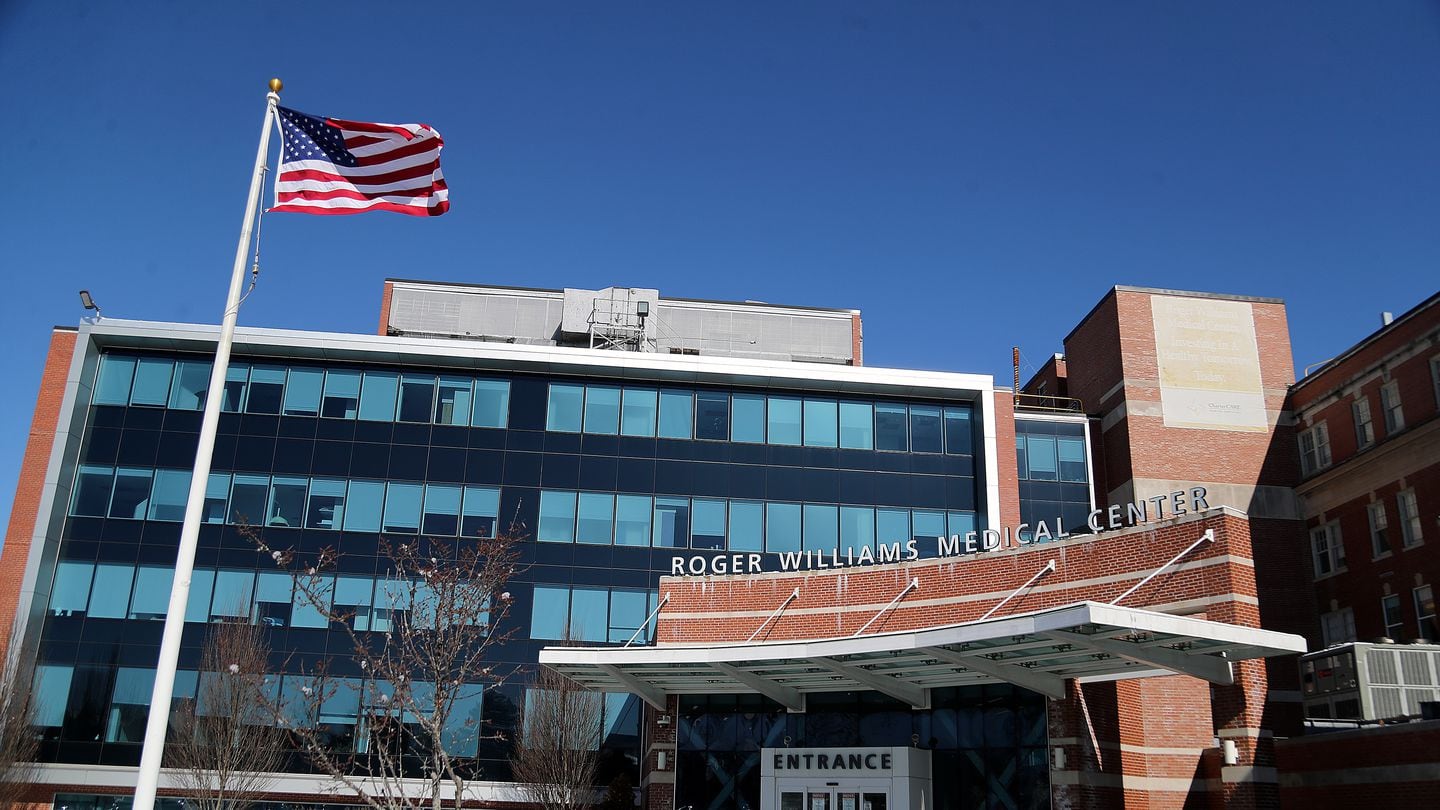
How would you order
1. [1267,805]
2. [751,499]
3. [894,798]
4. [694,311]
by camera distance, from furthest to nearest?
[694,311] < [751,499] < [894,798] < [1267,805]

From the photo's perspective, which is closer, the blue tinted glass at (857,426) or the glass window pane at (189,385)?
the glass window pane at (189,385)

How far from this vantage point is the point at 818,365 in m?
46.8

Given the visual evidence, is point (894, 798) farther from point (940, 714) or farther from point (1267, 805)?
point (1267, 805)

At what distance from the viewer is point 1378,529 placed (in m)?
41.9

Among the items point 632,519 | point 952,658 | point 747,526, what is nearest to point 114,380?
point 632,519

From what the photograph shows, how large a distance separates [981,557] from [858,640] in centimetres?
477

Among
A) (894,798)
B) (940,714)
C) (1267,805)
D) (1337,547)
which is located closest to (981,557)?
(940,714)

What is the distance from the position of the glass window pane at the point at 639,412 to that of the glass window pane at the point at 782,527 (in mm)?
5462

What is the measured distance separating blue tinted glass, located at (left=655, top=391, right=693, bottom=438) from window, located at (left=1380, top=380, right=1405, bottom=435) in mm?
24580

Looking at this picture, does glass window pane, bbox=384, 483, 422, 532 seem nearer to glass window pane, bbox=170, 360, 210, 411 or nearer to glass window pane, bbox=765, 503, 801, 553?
glass window pane, bbox=170, 360, 210, 411

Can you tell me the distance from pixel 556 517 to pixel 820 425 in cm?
1066

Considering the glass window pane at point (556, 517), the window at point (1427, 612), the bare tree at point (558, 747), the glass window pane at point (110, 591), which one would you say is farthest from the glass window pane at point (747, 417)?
the window at point (1427, 612)

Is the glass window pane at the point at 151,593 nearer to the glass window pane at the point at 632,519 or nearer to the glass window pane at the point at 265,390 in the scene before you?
the glass window pane at the point at 265,390

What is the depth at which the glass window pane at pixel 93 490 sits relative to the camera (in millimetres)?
44219
